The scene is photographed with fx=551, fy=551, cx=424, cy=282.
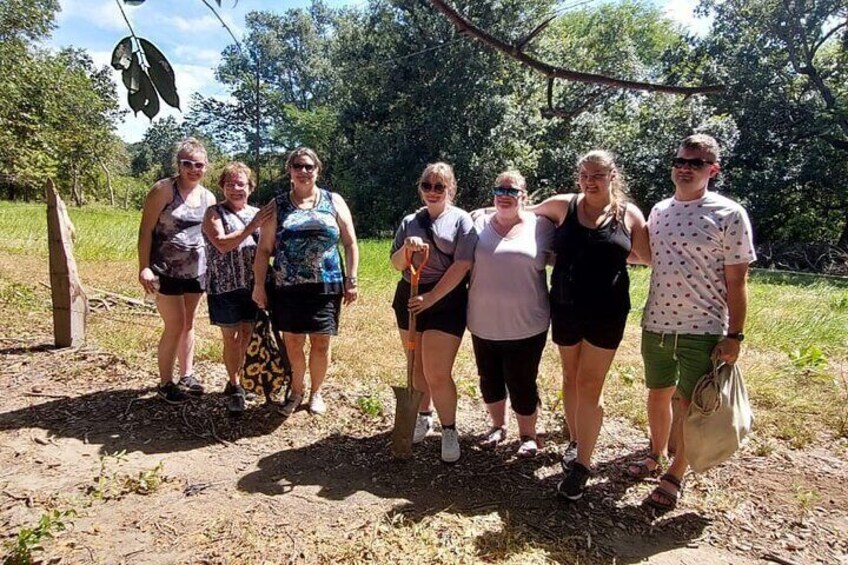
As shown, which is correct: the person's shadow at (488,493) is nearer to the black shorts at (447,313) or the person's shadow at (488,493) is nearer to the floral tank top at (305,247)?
the black shorts at (447,313)

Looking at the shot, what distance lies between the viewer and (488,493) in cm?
287

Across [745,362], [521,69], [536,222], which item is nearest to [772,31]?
[521,69]

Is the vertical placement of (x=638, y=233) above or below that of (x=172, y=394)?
above

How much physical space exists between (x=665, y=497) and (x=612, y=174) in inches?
63.9

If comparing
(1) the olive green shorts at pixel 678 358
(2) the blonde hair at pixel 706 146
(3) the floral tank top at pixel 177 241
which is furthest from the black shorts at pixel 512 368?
(3) the floral tank top at pixel 177 241

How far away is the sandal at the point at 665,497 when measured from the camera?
2.74 m

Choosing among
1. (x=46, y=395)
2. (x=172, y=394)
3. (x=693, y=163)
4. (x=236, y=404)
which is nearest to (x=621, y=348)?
(x=693, y=163)

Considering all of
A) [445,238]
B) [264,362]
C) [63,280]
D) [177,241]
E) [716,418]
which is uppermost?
[445,238]

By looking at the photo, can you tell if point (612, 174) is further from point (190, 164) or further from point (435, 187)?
point (190, 164)

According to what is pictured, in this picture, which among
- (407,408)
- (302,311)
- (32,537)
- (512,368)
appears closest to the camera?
(32,537)

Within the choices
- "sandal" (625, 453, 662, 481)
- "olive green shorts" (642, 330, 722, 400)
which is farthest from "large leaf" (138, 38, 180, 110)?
"sandal" (625, 453, 662, 481)

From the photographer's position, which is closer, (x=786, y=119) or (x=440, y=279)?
(x=440, y=279)

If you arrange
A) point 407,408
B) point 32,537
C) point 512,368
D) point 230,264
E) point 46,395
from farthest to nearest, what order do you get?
point 46,395 < point 230,264 < point 407,408 < point 512,368 < point 32,537

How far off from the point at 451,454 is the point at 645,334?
1.24 meters
